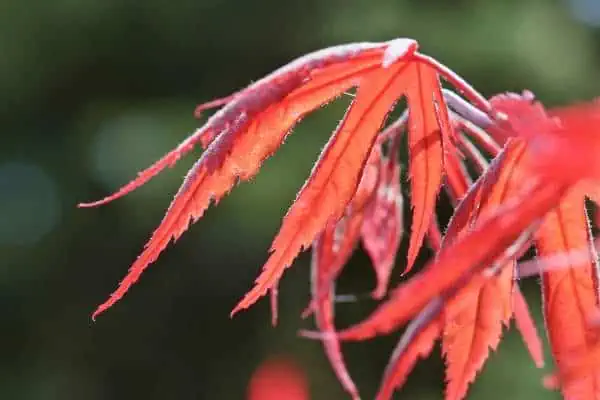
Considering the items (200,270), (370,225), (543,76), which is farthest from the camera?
(200,270)

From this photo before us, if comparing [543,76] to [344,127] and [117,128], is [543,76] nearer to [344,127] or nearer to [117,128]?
[117,128]

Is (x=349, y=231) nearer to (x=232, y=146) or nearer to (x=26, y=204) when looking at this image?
(x=232, y=146)

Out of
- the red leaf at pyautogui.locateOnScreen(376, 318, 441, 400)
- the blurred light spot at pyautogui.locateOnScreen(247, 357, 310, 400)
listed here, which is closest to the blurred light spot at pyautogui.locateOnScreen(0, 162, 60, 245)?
the blurred light spot at pyautogui.locateOnScreen(247, 357, 310, 400)

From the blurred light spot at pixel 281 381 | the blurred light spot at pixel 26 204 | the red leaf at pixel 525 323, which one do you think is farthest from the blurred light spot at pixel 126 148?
the red leaf at pixel 525 323

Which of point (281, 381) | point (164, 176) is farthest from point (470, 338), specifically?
point (281, 381)

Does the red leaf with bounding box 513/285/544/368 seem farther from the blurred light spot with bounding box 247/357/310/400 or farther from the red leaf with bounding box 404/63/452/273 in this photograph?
the blurred light spot with bounding box 247/357/310/400

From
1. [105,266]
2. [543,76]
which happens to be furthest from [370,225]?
[105,266]
